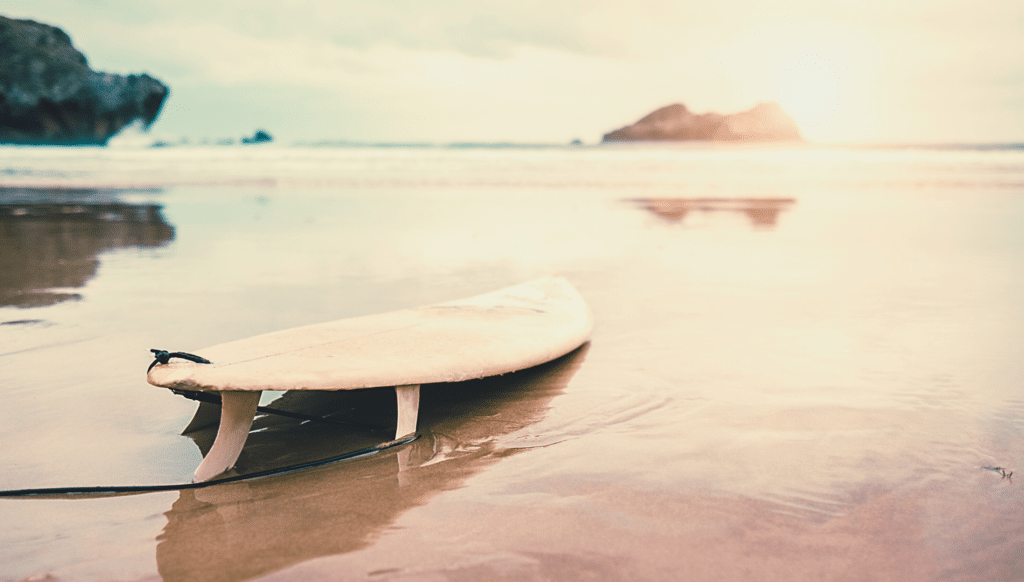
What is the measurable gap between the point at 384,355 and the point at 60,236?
7073 millimetres

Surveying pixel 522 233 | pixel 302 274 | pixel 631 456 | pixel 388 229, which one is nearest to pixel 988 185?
pixel 522 233

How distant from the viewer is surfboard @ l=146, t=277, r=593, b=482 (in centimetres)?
228

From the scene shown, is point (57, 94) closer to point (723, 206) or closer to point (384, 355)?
point (723, 206)

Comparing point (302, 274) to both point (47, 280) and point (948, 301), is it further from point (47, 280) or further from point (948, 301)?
point (948, 301)

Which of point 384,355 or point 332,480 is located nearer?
point 332,480

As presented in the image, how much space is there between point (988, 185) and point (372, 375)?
57.2ft

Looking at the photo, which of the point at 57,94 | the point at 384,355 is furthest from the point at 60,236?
the point at 57,94

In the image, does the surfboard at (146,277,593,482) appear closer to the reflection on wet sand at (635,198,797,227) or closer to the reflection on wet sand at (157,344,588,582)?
the reflection on wet sand at (157,344,588,582)

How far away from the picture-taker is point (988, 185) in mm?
15688

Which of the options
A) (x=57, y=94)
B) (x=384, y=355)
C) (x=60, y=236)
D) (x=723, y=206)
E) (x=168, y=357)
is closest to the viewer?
(x=168, y=357)

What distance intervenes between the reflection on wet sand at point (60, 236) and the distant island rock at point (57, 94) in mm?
55868

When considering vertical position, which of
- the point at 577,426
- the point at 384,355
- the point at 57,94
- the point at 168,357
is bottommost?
the point at 577,426

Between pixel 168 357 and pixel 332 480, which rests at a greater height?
pixel 168 357

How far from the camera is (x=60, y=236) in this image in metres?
7.99
